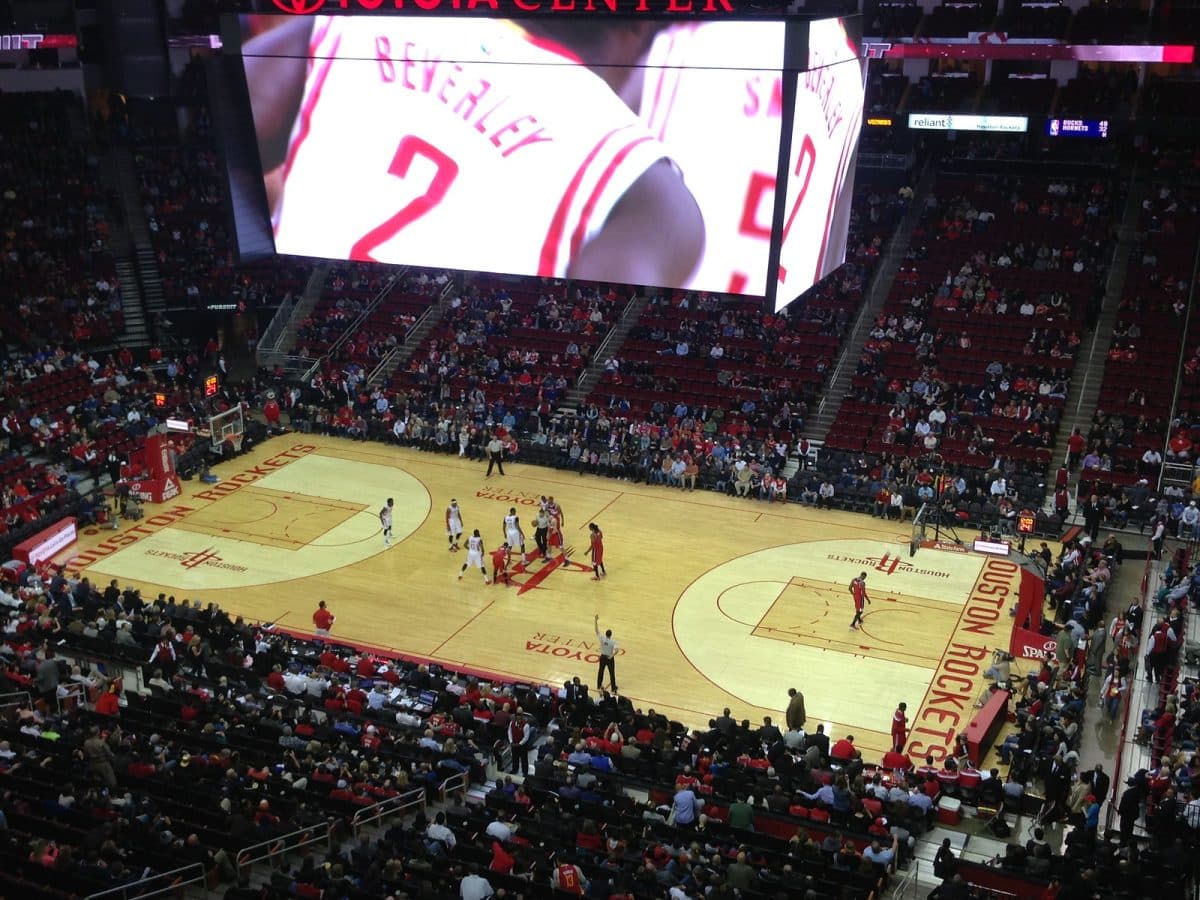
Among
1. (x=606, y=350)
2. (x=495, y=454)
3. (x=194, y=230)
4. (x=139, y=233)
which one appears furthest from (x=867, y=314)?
(x=139, y=233)

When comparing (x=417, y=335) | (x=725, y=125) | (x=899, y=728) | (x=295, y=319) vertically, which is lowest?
(x=899, y=728)

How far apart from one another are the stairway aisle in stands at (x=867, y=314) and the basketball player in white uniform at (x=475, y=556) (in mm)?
9091

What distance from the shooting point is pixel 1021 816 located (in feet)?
62.1

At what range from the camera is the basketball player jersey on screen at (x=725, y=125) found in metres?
24.0

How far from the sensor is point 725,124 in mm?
24641

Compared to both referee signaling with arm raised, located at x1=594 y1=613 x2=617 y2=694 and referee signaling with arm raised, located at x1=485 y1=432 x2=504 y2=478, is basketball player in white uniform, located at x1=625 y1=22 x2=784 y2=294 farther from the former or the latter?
referee signaling with arm raised, located at x1=485 y1=432 x2=504 y2=478

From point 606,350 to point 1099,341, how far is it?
43.9 ft

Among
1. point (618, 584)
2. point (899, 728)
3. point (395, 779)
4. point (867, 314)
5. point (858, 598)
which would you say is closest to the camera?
point (395, 779)

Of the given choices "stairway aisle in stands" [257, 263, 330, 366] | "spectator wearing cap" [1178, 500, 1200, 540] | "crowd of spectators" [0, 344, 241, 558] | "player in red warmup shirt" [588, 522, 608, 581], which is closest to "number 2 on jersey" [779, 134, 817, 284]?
"player in red warmup shirt" [588, 522, 608, 581]

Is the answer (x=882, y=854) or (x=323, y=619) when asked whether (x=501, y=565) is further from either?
(x=882, y=854)

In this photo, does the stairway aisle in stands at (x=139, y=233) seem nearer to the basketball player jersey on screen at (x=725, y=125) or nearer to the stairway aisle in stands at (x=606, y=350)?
the stairway aisle in stands at (x=606, y=350)

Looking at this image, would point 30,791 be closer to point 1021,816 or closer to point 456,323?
point 1021,816

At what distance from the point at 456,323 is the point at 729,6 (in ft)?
59.2

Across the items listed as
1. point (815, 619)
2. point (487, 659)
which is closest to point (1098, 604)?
point (815, 619)
